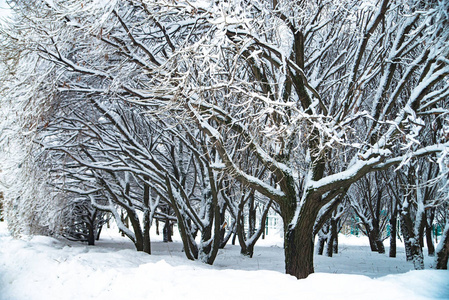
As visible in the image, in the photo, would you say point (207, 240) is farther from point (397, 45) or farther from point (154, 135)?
point (397, 45)

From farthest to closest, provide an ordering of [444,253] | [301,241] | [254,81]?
[444,253] → [301,241] → [254,81]

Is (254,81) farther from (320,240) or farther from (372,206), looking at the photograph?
(372,206)

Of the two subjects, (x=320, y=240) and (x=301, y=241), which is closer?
(x=301, y=241)

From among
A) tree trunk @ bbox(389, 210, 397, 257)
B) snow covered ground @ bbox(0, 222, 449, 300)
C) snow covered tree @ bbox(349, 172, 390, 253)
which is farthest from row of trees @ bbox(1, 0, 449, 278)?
tree trunk @ bbox(389, 210, 397, 257)

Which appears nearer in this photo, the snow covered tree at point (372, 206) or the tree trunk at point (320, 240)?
the snow covered tree at point (372, 206)

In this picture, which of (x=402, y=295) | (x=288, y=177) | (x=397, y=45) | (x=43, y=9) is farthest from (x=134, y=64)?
(x=402, y=295)

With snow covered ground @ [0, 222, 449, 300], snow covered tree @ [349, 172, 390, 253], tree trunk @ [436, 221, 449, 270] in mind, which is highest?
snow covered tree @ [349, 172, 390, 253]

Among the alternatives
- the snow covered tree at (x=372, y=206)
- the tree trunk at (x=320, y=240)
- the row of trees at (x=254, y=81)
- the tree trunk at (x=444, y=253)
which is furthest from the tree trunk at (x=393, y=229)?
the tree trunk at (x=444, y=253)

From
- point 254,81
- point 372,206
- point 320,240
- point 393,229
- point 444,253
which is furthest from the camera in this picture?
point 372,206

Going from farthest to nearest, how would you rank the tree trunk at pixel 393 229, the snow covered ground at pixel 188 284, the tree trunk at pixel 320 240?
the tree trunk at pixel 320 240 < the tree trunk at pixel 393 229 < the snow covered ground at pixel 188 284

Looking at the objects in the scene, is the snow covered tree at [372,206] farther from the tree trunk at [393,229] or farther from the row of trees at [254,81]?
the row of trees at [254,81]

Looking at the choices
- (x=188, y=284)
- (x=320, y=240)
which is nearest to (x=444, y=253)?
(x=188, y=284)

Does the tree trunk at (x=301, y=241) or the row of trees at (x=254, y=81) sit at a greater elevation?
the row of trees at (x=254, y=81)

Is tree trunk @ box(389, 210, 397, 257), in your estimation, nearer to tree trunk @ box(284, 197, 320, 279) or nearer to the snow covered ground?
tree trunk @ box(284, 197, 320, 279)
